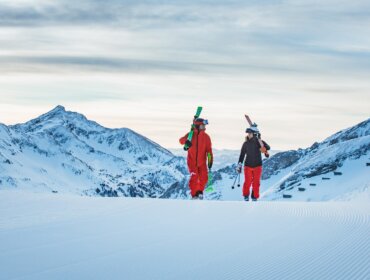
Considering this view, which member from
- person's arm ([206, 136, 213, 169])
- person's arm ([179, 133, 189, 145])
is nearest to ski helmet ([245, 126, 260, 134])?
person's arm ([206, 136, 213, 169])

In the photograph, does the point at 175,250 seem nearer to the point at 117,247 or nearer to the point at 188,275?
the point at 117,247

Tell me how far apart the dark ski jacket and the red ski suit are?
4.94 feet

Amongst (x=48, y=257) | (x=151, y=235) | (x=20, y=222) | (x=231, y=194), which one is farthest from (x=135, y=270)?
(x=231, y=194)

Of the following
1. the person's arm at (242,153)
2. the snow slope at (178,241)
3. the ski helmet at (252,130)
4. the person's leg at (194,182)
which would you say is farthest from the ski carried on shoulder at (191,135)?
the snow slope at (178,241)

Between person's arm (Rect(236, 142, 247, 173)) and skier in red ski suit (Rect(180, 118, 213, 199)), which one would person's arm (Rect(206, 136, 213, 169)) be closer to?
skier in red ski suit (Rect(180, 118, 213, 199))

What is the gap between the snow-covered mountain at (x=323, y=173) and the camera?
41.5 m

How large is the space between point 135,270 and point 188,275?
593 millimetres

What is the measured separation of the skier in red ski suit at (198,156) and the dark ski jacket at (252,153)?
1.49 meters

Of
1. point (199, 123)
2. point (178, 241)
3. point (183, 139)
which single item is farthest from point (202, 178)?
point (178, 241)

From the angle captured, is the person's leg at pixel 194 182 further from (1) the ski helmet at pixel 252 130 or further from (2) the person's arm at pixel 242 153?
(1) the ski helmet at pixel 252 130

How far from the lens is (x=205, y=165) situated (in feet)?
64.8

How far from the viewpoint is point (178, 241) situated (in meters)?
8.84

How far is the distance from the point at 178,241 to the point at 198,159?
10670 millimetres

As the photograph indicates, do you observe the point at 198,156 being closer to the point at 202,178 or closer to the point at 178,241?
the point at 202,178
